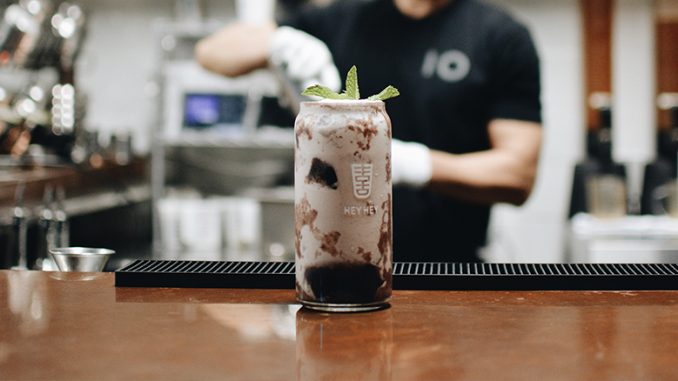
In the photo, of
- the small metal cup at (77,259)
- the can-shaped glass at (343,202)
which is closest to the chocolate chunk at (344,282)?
the can-shaped glass at (343,202)

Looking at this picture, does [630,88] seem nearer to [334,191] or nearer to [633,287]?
[633,287]

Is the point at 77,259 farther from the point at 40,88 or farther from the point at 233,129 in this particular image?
the point at 233,129

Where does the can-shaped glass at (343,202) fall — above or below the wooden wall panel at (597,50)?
below

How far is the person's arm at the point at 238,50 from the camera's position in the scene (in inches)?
91.9

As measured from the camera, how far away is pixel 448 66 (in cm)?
215

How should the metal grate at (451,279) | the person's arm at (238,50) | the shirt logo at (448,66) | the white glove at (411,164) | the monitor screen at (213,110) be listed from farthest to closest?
the monitor screen at (213,110) < the person's arm at (238,50) < the shirt logo at (448,66) < the white glove at (411,164) < the metal grate at (451,279)

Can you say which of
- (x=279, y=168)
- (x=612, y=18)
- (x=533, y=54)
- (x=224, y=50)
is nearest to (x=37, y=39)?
(x=279, y=168)

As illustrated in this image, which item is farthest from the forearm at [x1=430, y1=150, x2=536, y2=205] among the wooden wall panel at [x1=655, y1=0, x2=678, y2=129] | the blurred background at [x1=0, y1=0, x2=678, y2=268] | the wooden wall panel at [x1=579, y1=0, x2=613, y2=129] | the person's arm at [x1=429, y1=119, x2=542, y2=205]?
the wooden wall panel at [x1=655, y1=0, x2=678, y2=129]

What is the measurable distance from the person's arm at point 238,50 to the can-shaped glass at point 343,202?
4.69 ft

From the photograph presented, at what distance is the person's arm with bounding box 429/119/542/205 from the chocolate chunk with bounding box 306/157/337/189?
1.19 metres

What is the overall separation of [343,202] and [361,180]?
0.09 ft

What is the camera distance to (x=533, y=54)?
2.15 metres

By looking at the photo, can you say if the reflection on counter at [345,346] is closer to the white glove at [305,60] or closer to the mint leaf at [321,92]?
the mint leaf at [321,92]

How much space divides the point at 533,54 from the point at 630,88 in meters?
2.88
